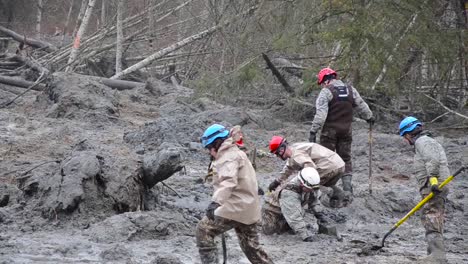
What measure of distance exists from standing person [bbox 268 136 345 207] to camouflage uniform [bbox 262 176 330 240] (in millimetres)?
167

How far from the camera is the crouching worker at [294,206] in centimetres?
748

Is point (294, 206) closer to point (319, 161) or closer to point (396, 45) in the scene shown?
point (319, 161)

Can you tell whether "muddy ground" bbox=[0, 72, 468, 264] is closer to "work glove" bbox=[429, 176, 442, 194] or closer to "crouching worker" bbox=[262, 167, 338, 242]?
"crouching worker" bbox=[262, 167, 338, 242]

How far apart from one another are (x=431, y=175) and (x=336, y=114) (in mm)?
2839

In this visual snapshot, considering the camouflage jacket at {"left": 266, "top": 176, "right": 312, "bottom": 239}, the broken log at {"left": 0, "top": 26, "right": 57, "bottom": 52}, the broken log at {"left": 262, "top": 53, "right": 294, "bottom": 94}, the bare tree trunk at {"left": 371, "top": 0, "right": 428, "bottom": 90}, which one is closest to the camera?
the camouflage jacket at {"left": 266, "top": 176, "right": 312, "bottom": 239}

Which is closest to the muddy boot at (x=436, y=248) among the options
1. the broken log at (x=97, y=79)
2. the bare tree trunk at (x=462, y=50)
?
the bare tree trunk at (x=462, y=50)

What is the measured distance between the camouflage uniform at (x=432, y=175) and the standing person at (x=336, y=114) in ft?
8.22

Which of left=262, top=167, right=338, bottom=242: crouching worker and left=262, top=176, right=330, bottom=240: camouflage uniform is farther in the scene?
left=262, top=176, right=330, bottom=240: camouflage uniform

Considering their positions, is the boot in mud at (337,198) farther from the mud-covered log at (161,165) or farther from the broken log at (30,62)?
the broken log at (30,62)

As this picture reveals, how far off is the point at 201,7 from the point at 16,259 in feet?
61.9

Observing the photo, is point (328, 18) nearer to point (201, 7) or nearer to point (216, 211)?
point (216, 211)

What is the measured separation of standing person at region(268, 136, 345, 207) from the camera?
25.3 feet

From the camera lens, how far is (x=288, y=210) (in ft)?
25.5

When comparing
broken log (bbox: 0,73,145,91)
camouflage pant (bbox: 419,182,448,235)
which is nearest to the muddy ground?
camouflage pant (bbox: 419,182,448,235)
